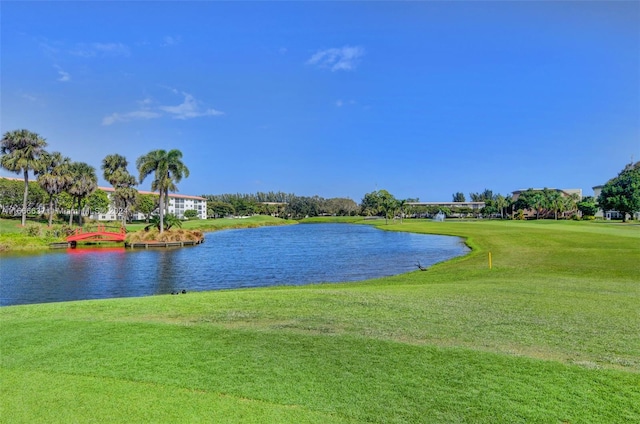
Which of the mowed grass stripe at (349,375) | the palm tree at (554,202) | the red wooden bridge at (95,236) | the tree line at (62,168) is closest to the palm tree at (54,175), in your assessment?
the tree line at (62,168)

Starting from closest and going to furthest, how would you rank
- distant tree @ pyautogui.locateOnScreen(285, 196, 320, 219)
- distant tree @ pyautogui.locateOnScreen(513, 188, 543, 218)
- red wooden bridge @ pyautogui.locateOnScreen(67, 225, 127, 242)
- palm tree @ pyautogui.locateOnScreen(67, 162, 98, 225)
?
red wooden bridge @ pyautogui.locateOnScreen(67, 225, 127, 242)
palm tree @ pyautogui.locateOnScreen(67, 162, 98, 225)
distant tree @ pyautogui.locateOnScreen(513, 188, 543, 218)
distant tree @ pyautogui.locateOnScreen(285, 196, 320, 219)

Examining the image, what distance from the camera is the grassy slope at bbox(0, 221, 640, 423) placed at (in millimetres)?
4961

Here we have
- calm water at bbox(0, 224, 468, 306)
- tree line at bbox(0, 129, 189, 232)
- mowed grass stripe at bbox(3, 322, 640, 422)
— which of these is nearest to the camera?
mowed grass stripe at bbox(3, 322, 640, 422)

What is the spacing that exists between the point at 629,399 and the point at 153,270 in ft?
103

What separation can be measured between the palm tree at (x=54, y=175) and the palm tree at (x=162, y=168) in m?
14.7

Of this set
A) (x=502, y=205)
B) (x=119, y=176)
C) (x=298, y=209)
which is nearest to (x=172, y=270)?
(x=119, y=176)

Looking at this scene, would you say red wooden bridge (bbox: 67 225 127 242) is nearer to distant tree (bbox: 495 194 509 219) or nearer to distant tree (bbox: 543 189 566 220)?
distant tree (bbox: 543 189 566 220)

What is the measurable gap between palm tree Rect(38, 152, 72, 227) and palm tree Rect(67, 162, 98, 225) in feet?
3.73

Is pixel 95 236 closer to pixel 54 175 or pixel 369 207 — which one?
pixel 54 175

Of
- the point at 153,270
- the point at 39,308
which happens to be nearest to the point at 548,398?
the point at 39,308

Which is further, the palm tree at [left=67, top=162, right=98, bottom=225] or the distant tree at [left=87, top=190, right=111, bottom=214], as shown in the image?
the distant tree at [left=87, top=190, right=111, bottom=214]

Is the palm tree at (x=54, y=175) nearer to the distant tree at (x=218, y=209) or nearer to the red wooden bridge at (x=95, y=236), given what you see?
the red wooden bridge at (x=95, y=236)

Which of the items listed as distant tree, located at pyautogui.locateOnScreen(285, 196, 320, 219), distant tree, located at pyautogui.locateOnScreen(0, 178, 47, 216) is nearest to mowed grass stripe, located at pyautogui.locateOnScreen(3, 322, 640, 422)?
distant tree, located at pyautogui.locateOnScreen(0, 178, 47, 216)

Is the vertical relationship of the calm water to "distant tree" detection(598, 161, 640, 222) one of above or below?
below
